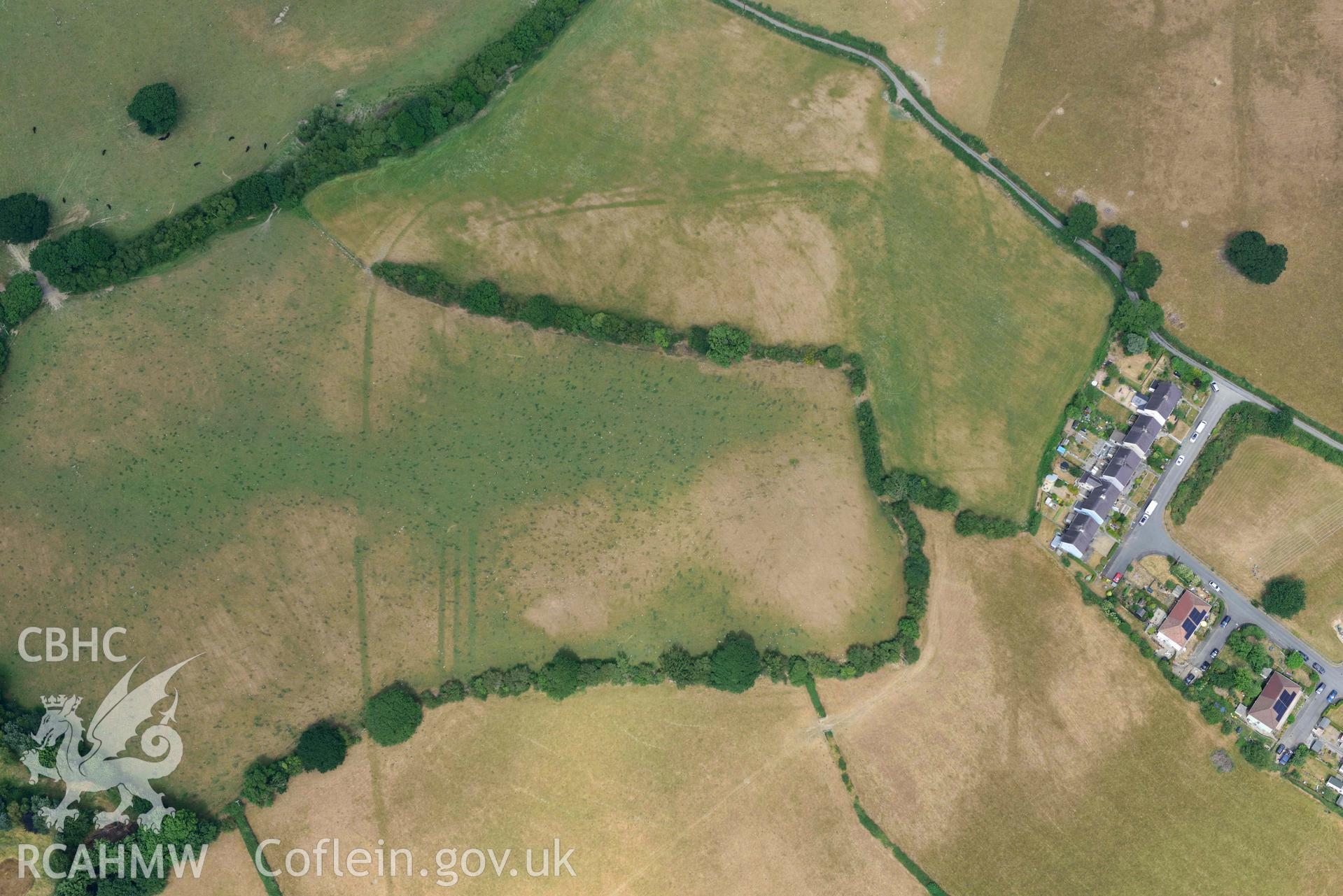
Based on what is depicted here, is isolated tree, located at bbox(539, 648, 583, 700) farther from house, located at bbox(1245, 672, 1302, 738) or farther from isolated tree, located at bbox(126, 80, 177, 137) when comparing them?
house, located at bbox(1245, 672, 1302, 738)

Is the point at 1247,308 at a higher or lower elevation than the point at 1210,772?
higher

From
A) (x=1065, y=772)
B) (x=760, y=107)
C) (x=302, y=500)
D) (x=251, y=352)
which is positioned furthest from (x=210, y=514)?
(x=1065, y=772)

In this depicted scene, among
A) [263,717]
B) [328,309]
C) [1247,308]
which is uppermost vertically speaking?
[1247,308]

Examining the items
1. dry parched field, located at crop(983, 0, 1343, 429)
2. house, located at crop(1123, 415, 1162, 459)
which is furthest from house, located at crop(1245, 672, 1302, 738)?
dry parched field, located at crop(983, 0, 1343, 429)

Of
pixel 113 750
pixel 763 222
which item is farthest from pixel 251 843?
pixel 763 222

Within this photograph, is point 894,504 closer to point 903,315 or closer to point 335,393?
point 903,315

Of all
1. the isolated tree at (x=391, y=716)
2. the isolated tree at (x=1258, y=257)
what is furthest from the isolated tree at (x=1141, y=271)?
the isolated tree at (x=391, y=716)

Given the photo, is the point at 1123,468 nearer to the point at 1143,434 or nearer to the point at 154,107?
the point at 1143,434
